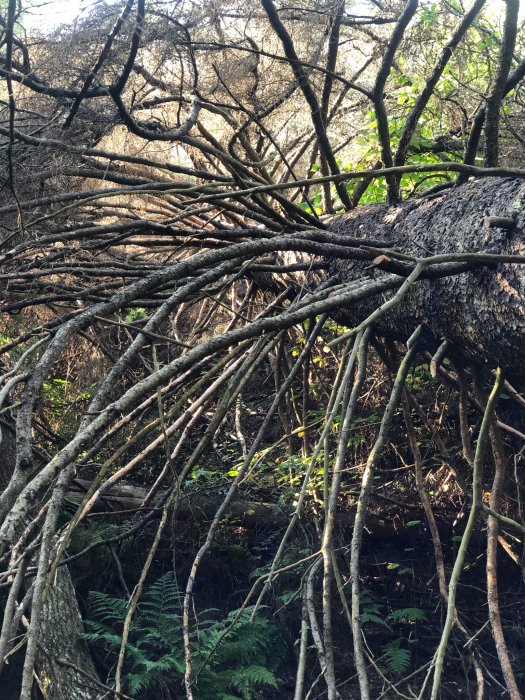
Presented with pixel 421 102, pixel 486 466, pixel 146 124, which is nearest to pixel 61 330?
pixel 421 102

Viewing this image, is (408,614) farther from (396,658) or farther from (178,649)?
(178,649)

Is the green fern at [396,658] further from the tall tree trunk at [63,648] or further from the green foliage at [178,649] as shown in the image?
the tall tree trunk at [63,648]

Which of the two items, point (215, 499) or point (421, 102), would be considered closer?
point (421, 102)

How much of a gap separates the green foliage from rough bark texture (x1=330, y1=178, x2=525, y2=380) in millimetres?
2828

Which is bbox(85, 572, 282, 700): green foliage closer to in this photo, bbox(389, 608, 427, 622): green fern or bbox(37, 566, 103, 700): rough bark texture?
bbox(37, 566, 103, 700): rough bark texture

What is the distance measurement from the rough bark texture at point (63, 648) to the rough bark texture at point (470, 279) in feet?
10.0

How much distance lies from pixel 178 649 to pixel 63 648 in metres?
0.77

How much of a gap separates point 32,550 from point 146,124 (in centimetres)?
325

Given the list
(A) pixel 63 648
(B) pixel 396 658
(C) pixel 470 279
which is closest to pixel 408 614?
(B) pixel 396 658

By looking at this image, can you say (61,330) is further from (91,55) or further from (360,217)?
(91,55)

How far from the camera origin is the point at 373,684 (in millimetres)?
5246

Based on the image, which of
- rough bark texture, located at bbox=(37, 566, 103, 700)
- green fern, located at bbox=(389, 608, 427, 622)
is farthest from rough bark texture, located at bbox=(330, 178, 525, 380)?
rough bark texture, located at bbox=(37, 566, 103, 700)

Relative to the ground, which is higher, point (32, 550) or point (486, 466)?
point (32, 550)

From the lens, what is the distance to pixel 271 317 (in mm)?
2404
